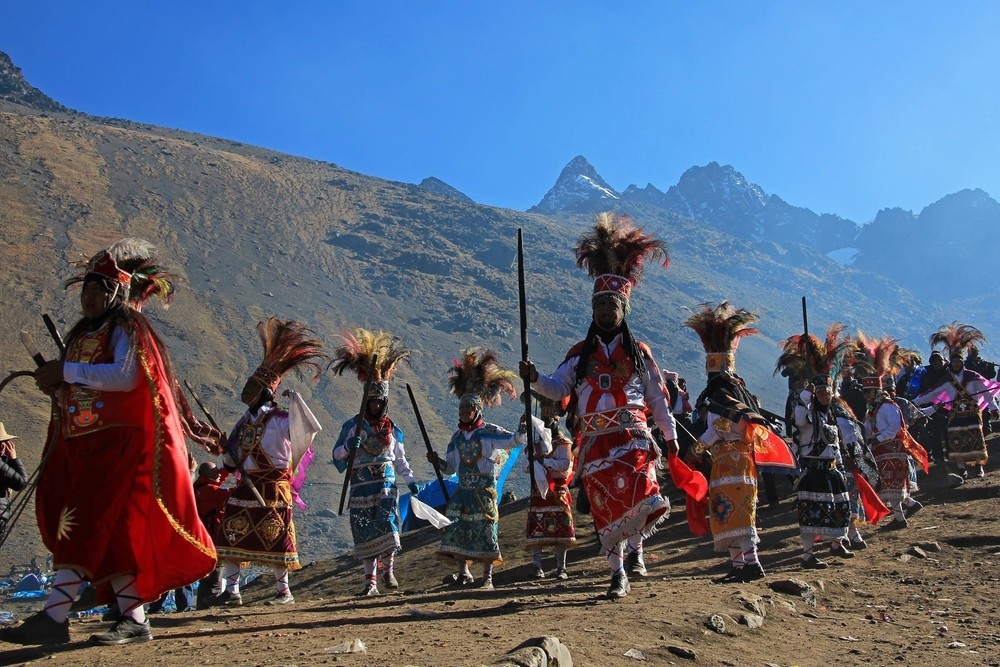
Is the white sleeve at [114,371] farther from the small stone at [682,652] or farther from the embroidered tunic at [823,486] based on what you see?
the embroidered tunic at [823,486]

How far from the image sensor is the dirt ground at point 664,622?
531cm

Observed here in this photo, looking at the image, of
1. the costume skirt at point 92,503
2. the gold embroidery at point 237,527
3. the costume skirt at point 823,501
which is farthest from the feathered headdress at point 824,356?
the costume skirt at point 92,503

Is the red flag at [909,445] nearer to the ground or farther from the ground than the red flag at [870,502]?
farther from the ground

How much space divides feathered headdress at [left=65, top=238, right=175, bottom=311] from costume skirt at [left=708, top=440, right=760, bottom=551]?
500 centimetres

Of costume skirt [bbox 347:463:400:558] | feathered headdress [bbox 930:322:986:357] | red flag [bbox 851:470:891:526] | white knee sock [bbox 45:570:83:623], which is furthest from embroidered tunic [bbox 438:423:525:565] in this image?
feathered headdress [bbox 930:322:986:357]

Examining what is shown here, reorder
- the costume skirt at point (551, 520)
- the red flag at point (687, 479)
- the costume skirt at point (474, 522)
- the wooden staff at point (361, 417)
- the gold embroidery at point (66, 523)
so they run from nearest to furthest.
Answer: the gold embroidery at point (66, 523), the red flag at point (687, 479), the wooden staff at point (361, 417), the costume skirt at point (474, 522), the costume skirt at point (551, 520)

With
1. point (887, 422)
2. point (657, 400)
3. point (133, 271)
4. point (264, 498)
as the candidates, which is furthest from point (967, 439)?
point (133, 271)

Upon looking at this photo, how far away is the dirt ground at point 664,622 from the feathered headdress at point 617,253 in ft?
8.28

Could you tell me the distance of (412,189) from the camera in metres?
131

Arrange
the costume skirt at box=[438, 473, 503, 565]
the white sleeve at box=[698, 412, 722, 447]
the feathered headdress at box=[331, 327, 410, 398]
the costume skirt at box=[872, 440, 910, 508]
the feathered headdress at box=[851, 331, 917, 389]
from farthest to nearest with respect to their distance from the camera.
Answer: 1. the feathered headdress at box=[851, 331, 917, 389]
2. the costume skirt at box=[872, 440, 910, 508]
3. the feathered headdress at box=[331, 327, 410, 398]
4. the costume skirt at box=[438, 473, 503, 565]
5. the white sleeve at box=[698, 412, 722, 447]

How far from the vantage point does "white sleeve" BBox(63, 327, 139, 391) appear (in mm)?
5688

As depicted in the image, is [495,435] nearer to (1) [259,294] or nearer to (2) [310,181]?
(1) [259,294]

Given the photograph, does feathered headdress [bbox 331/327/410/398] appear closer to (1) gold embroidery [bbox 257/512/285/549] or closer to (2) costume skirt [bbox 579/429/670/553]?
(1) gold embroidery [bbox 257/512/285/549]

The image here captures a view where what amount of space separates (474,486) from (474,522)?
40cm
